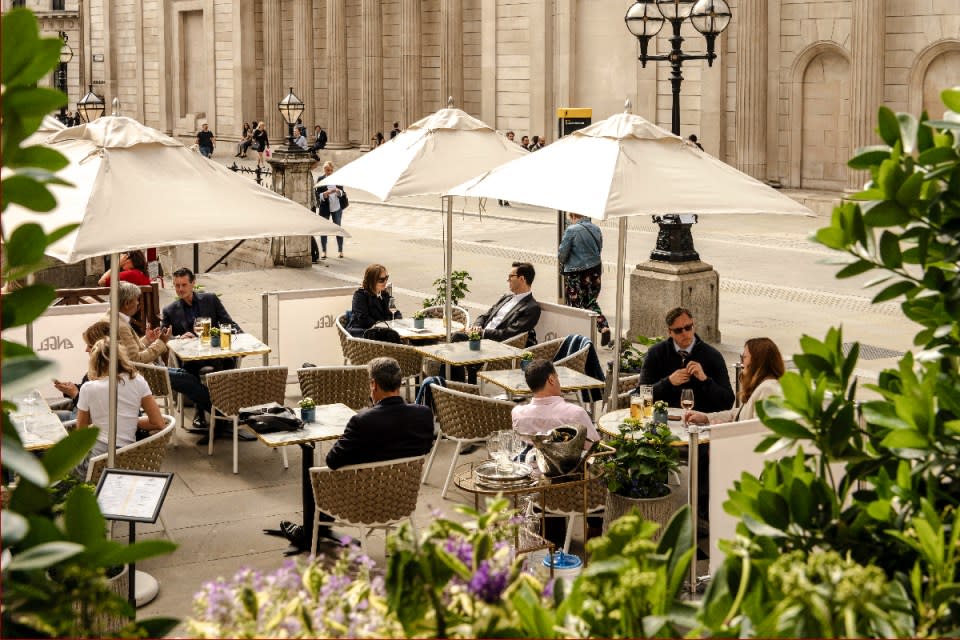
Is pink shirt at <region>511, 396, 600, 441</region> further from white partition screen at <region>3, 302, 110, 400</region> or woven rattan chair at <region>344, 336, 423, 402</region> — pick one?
white partition screen at <region>3, 302, 110, 400</region>

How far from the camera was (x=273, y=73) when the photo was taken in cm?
4778

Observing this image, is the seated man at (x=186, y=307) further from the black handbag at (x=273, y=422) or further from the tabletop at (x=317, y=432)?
the black handbag at (x=273, y=422)

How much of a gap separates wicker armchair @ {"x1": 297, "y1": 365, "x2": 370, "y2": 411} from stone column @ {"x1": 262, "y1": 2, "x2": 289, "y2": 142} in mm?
37172

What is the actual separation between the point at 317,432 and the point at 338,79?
3622 centimetres

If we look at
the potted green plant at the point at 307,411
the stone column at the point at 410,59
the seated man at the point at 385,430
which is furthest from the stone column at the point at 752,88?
the seated man at the point at 385,430

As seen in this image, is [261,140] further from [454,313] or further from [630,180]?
A: [630,180]

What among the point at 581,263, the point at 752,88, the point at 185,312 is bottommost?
the point at 185,312

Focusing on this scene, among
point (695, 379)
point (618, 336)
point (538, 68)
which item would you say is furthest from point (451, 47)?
point (695, 379)

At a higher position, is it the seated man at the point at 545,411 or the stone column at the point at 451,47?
the stone column at the point at 451,47

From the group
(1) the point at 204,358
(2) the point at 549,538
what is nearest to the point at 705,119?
(1) the point at 204,358

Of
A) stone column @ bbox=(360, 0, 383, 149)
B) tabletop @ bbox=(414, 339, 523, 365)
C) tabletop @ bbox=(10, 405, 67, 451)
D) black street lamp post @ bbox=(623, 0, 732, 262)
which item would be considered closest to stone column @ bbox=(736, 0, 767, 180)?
black street lamp post @ bbox=(623, 0, 732, 262)

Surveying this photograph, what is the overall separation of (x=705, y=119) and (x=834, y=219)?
94.6 feet

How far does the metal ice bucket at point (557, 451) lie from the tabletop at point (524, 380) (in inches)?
87.1

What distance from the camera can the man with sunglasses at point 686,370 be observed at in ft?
30.5
